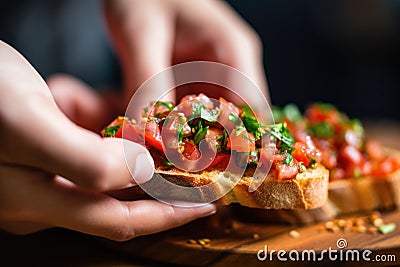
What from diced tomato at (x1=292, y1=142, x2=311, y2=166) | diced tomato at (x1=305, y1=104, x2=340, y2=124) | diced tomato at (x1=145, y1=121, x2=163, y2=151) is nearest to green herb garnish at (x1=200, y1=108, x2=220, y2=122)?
diced tomato at (x1=145, y1=121, x2=163, y2=151)

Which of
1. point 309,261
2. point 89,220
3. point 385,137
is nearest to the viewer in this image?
point 89,220

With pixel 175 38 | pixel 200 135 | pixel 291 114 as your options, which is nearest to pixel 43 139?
pixel 200 135

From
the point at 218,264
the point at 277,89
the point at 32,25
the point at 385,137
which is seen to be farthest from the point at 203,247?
the point at 277,89

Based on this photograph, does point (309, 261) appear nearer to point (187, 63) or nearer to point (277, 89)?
point (187, 63)

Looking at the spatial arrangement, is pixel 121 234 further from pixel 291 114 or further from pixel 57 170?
pixel 291 114

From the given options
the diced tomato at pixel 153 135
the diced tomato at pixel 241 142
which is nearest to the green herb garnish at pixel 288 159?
the diced tomato at pixel 241 142

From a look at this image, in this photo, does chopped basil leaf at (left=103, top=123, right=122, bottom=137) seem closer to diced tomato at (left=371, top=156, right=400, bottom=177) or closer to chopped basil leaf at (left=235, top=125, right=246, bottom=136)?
chopped basil leaf at (left=235, top=125, right=246, bottom=136)

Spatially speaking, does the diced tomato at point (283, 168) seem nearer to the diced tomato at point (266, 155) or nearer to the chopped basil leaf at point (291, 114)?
the diced tomato at point (266, 155)
